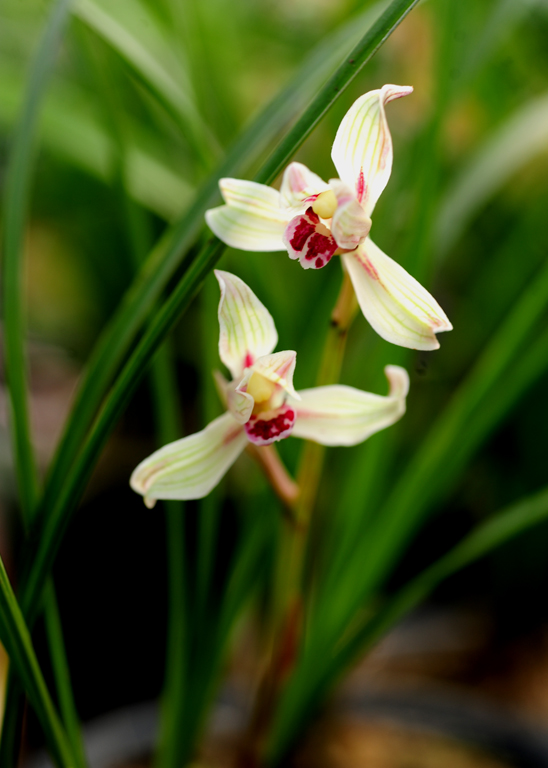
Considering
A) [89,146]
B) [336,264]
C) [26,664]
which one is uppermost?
[89,146]

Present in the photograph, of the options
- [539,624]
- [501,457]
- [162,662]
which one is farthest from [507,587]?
[162,662]

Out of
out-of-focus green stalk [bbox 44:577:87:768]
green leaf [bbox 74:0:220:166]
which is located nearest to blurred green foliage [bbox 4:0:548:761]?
green leaf [bbox 74:0:220:166]

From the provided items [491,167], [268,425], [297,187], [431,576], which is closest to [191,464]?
[268,425]

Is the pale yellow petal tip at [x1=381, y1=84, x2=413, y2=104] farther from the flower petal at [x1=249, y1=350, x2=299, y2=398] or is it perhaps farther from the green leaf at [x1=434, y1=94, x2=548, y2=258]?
the green leaf at [x1=434, y1=94, x2=548, y2=258]

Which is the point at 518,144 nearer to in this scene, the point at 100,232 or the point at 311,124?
the point at 311,124

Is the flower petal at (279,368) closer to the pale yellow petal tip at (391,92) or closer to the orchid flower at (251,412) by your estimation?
the orchid flower at (251,412)

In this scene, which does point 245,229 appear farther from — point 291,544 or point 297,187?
point 291,544

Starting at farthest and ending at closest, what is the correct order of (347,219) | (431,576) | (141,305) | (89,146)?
1. (89,146)
2. (431,576)
3. (141,305)
4. (347,219)
